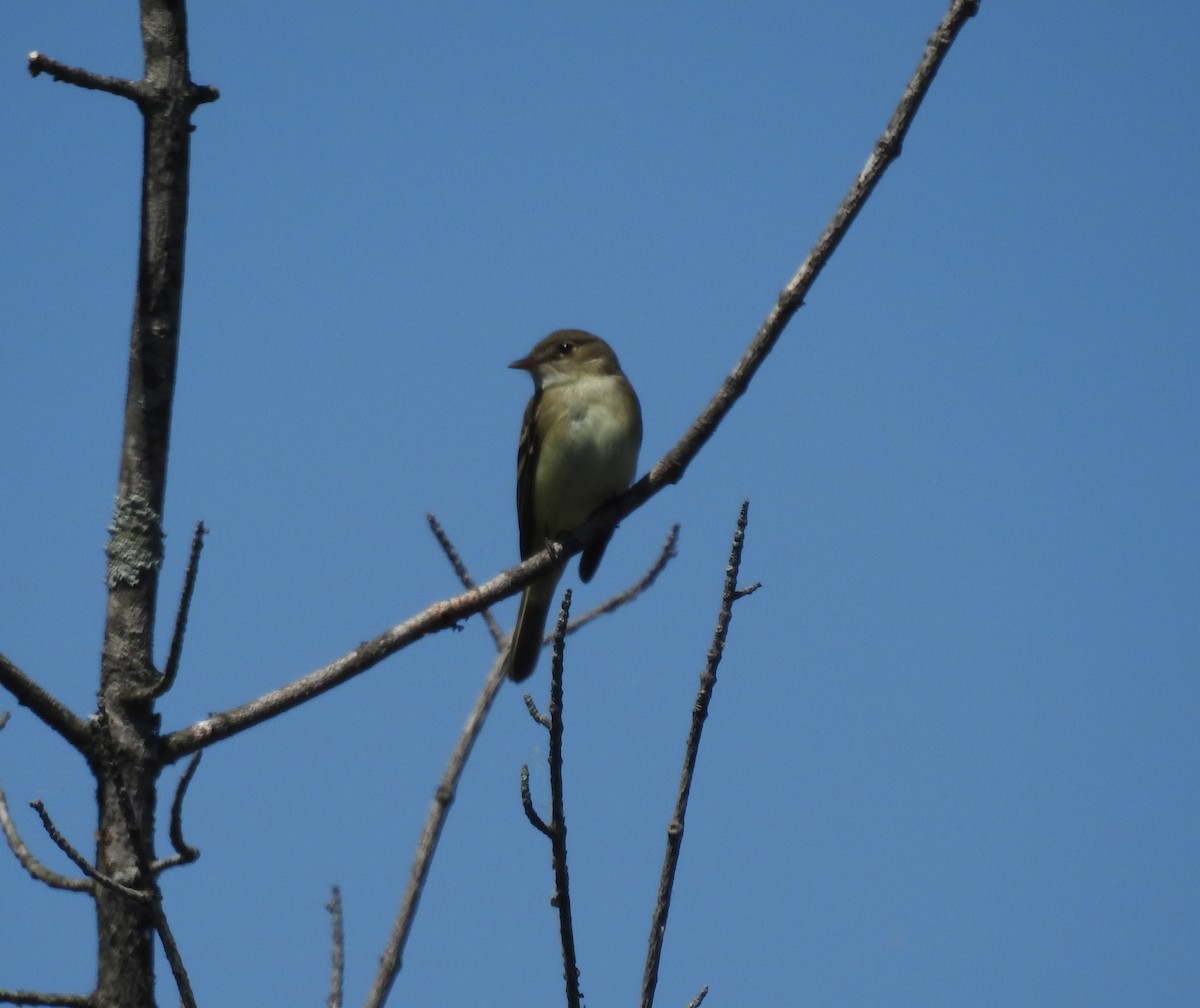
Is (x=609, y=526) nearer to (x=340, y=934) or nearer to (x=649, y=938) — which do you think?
(x=340, y=934)

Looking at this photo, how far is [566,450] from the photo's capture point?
7.17 metres

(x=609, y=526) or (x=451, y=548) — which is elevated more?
(x=451, y=548)

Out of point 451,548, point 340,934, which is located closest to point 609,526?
point 451,548

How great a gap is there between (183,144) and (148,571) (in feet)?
3.02

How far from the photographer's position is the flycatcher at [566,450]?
7.14 metres

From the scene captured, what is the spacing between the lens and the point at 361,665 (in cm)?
317

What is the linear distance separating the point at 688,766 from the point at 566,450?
452 cm

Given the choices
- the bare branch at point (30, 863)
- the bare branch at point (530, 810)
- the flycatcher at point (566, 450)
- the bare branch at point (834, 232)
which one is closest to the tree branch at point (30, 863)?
the bare branch at point (30, 863)

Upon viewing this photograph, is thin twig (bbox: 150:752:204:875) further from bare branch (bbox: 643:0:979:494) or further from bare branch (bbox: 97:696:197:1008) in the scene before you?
bare branch (bbox: 643:0:979:494)

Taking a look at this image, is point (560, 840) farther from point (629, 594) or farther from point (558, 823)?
point (629, 594)

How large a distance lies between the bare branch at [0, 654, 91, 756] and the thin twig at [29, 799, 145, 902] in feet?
0.58

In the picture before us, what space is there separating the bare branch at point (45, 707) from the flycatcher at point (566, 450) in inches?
159

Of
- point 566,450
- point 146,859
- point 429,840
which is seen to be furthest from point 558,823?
point 566,450

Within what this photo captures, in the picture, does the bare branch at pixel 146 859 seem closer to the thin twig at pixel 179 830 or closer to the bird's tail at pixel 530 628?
the thin twig at pixel 179 830
